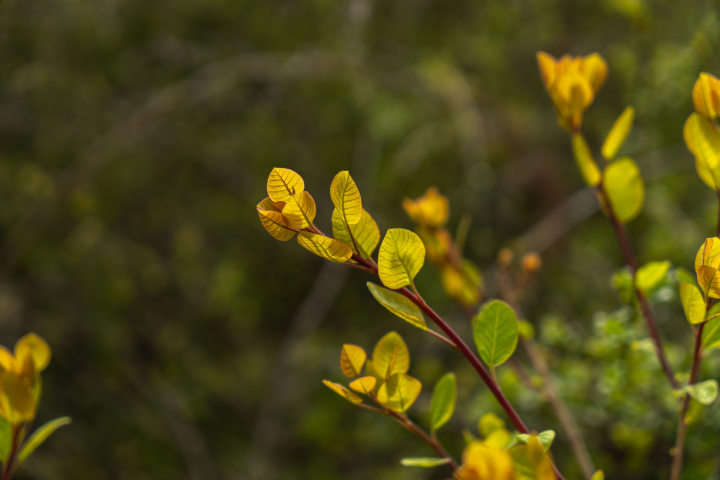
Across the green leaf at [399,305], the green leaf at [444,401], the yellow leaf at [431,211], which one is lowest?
the green leaf at [444,401]

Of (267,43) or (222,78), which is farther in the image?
(267,43)

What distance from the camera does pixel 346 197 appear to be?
219mm

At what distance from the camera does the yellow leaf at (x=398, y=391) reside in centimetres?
26

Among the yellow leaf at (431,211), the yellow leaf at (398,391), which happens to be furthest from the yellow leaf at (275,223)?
the yellow leaf at (431,211)

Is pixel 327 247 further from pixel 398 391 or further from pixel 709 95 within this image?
pixel 709 95

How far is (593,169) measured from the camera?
13.1 inches

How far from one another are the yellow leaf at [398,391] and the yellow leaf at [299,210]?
0.10 m

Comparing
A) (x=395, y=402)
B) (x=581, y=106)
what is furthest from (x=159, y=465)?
(x=581, y=106)

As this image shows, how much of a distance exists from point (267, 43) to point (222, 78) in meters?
0.41

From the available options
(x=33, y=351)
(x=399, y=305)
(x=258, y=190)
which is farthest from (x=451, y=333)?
(x=258, y=190)

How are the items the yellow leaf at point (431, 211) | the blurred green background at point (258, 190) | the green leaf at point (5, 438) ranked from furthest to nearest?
the blurred green background at point (258, 190)
the yellow leaf at point (431, 211)
the green leaf at point (5, 438)

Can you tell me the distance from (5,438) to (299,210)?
0.81ft

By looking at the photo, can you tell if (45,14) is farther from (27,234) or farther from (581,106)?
(581,106)

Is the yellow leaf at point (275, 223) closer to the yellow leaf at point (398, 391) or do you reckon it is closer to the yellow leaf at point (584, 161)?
the yellow leaf at point (398, 391)
